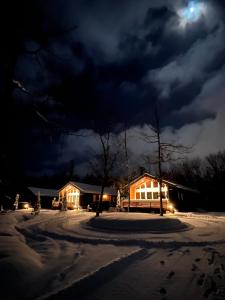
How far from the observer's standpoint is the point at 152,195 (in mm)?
37438

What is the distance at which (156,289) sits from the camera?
5.44 m

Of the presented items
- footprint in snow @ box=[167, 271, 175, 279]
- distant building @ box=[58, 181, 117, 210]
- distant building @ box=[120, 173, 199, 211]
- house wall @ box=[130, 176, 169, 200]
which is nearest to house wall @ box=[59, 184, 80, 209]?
distant building @ box=[58, 181, 117, 210]

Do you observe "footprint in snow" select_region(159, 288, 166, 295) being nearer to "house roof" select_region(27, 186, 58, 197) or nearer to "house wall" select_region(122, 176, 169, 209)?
"house wall" select_region(122, 176, 169, 209)

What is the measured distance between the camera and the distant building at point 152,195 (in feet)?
118

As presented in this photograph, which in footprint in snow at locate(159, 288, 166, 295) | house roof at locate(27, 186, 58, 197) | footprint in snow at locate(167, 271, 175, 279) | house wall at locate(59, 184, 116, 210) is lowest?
footprint in snow at locate(159, 288, 166, 295)

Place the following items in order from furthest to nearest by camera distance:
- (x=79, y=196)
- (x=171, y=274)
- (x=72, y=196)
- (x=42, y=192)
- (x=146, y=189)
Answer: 1. (x=42, y=192)
2. (x=72, y=196)
3. (x=79, y=196)
4. (x=146, y=189)
5. (x=171, y=274)

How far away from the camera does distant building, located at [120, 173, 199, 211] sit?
36.0 metres

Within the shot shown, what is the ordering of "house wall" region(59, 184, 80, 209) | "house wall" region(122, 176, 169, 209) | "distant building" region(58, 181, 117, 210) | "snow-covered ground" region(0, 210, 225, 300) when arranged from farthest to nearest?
"house wall" region(59, 184, 80, 209), "distant building" region(58, 181, 117, 210), "house wall" region(122, 176, 169, 209), "snow-covered ground" region(0, 210, 225, 300)

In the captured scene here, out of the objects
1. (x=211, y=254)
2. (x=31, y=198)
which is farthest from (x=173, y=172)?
(x=211, y=254)

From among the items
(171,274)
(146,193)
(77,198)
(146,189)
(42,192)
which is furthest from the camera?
(42,192)

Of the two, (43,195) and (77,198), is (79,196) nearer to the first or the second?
(77,198)

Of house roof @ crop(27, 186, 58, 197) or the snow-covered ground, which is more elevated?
house roof @ crop(27, 186, 58, 197)

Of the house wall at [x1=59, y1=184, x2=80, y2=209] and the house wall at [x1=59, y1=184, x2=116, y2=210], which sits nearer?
the house wall at [x1=59, y1=184, x2=116, y2=210]

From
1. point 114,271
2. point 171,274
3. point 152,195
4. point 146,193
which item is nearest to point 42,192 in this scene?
point 146,193
